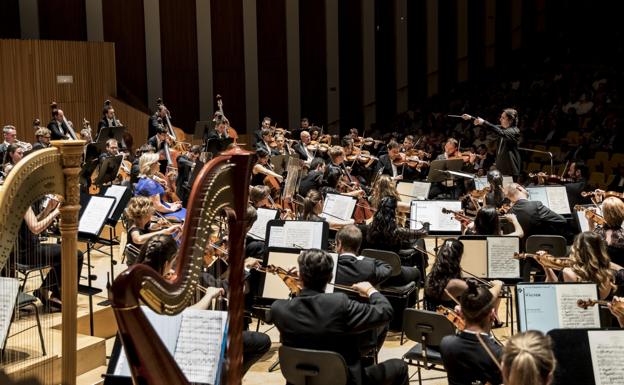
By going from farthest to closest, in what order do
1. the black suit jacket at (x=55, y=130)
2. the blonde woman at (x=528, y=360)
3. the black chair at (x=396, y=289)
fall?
1. the black suit jacket at (x=55, y=130)
2. the black chair at (x=396, y=289)
3. the blonde woman at (x=528, y=360)

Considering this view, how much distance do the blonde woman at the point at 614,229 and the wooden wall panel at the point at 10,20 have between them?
1378cm

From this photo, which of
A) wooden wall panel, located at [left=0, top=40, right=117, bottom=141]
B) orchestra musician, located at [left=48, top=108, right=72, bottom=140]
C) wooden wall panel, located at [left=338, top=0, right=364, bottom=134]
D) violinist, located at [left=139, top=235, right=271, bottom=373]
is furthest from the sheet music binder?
wooden wall panel, located at [left=338, top=0, right=364, bottom=134]

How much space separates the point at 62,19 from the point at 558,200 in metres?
12.7

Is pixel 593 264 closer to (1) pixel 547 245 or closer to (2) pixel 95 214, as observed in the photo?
(1) pixel 547 245

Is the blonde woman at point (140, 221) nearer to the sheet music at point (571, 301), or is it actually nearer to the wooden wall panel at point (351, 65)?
the sheet music at point (571, 301)

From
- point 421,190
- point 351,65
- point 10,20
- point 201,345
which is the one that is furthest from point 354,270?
point 351,65

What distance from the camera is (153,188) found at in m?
8.52

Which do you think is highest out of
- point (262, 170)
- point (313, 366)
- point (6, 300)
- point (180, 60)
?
point (180, 60)

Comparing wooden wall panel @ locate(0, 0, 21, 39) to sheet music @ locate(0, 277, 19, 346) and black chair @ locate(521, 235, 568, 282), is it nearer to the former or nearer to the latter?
black chair @ locate(521, 235, 568, 282)

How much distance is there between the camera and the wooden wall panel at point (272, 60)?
67.6ft

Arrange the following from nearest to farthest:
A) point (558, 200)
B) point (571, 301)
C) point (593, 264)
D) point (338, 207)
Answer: point (571, 301)
point (593, 264)
point (338, 207)
point (558, 200)

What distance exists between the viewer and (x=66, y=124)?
12.3 m

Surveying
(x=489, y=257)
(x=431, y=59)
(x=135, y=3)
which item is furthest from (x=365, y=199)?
(x=431, y=59)

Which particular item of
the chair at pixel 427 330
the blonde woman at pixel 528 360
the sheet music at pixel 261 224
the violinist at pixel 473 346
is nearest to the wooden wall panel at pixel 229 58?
the sheet music at pixel 261 224
